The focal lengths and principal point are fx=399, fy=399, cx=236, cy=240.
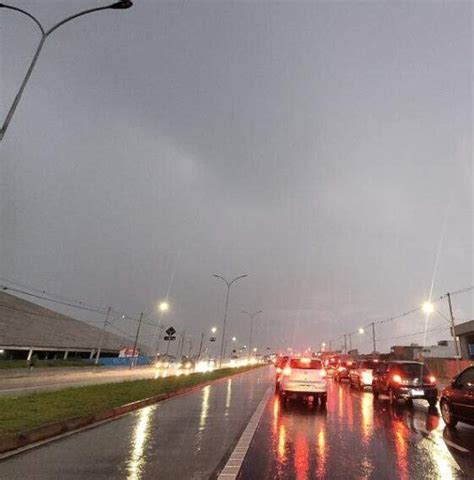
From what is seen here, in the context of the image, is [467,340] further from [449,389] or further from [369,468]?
[369,468]

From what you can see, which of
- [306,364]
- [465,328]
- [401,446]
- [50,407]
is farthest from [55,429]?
[465,328]

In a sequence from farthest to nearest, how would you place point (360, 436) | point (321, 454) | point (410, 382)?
point (410, 382) → point (360, 436) → point (321, 454)

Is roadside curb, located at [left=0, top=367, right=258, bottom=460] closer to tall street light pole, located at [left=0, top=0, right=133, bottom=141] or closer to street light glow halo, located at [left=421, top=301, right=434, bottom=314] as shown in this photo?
tall street light pole, located at [left=0, top=0, right=133, bottom=141]

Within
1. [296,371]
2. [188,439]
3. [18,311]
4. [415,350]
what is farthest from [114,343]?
[188,439]

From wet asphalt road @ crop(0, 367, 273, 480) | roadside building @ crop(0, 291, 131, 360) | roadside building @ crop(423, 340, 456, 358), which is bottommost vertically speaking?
wet asphalt road @ crop(0, 367, 273, 480)

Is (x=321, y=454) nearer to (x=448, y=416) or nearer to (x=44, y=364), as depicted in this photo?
(x=448, y=416)

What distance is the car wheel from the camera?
1036cm

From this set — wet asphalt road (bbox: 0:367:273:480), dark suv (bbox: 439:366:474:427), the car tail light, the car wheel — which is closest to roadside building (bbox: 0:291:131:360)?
wet asphalt road (bbox: 0:367:273:480)

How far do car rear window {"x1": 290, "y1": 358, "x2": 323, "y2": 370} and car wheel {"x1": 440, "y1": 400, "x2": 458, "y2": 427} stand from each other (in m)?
5.59

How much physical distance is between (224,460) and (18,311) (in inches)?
2395

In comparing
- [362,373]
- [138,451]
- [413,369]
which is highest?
[362,373]

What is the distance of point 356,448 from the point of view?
7.93 meters

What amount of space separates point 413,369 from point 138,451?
12.6 m

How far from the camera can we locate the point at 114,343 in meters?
80.3
